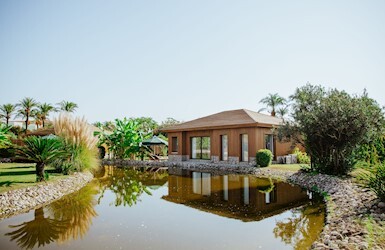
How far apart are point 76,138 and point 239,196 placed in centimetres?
763

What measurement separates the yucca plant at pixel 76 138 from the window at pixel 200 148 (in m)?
9.95

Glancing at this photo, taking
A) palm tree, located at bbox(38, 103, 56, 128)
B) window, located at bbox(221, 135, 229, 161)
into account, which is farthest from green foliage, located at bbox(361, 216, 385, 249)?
palm tree, located at bbox(38, 103, 56, 128)

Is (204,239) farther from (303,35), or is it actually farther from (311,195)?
(303,35)

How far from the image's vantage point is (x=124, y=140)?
22953 mm

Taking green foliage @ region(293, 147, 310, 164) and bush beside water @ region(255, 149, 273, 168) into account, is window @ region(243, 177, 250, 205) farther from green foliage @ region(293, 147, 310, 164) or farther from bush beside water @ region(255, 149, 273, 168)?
green foliage @ region(293, 147, 310, 164)

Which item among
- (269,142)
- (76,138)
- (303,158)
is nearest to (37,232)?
(76,138)

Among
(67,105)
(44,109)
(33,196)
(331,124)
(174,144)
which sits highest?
(67,105)

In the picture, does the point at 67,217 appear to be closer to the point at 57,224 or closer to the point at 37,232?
the point at 57,224

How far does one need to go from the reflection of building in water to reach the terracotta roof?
5883 mm

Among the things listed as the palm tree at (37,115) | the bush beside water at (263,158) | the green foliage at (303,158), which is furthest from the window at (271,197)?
the palm tree at (37,115)

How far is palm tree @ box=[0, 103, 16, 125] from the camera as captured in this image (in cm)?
3709

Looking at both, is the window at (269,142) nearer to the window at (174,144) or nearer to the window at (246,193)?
the window at (246,193)

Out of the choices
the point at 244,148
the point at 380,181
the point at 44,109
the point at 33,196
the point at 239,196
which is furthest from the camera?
the point at 44,109

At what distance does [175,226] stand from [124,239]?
1.23 meters
